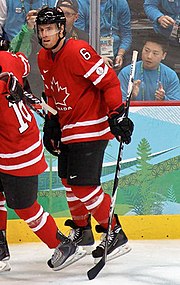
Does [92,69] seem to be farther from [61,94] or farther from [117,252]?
[117,252]

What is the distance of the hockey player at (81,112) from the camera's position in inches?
125

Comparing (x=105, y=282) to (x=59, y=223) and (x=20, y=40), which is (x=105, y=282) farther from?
(x=20, y=40)

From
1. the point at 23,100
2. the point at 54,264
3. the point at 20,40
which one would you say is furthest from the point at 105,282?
the point at 20,40

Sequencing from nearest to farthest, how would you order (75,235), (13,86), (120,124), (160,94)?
(13,86)
(120,124)
(75,235)
(160,94)

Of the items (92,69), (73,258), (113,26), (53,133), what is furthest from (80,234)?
(113,26)

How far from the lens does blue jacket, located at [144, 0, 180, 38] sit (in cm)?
412

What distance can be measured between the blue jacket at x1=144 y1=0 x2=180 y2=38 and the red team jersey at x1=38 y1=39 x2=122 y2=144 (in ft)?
3.20

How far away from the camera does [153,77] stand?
412cm

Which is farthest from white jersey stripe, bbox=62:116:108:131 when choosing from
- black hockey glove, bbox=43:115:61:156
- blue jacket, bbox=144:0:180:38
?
blue jacket, bbox=144:0:180:38

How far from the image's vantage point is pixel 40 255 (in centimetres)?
369

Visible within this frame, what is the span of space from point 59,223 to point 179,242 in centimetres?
61

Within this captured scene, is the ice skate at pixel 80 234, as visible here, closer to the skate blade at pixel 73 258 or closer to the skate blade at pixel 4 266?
the skate blade at pixel 73 258

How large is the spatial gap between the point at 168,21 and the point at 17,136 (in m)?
1.37

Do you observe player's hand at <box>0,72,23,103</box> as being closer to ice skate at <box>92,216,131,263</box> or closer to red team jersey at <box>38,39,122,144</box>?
red team jersey at <box>38,39,122,144</box>
